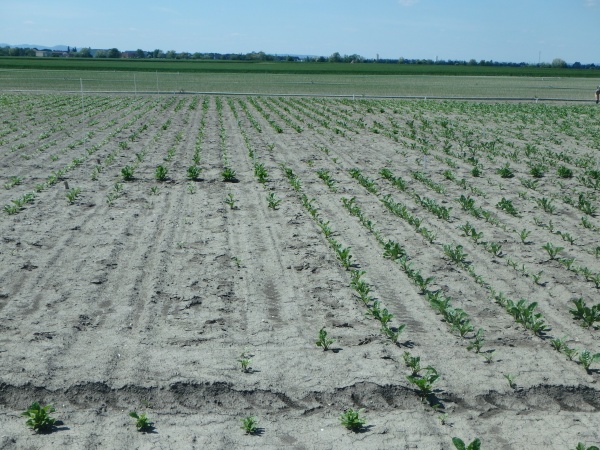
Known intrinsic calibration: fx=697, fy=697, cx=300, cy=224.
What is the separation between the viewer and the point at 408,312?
7.40m

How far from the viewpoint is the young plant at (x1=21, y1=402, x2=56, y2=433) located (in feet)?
16.9

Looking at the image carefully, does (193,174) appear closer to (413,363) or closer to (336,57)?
(413,363)

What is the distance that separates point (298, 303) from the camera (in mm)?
7664

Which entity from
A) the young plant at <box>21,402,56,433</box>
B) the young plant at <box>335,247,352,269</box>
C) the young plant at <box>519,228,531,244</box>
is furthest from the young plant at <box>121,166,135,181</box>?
the young plant at <box>21,402,56,433</box>

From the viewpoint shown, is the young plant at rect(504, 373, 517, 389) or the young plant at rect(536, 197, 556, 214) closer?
the young plant at rect(504, 373, 517, 389)

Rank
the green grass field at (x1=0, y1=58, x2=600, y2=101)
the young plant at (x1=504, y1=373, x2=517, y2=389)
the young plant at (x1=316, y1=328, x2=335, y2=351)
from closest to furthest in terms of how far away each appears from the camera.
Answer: the young plant at (x1=504, y1=373, x2=517, y2=389)
the young plant at (x1=316, y1=328, x2=335, y2=351)
the green grass field at (x1=0, y1=58, x2=600, y2=101)

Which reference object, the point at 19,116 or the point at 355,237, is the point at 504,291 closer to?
the point at 355,237

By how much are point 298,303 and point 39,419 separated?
10.5 feet

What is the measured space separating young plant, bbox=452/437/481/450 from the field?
235mm

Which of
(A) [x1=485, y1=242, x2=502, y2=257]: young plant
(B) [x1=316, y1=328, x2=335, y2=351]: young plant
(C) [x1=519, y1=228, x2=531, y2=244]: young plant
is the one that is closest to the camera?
(B) [x1=316, y1=328, x2=335, y2=351]: young plant

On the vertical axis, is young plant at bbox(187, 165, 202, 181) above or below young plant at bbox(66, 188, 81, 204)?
above

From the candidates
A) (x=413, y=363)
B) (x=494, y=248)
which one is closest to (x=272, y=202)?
(x=494, y=248)

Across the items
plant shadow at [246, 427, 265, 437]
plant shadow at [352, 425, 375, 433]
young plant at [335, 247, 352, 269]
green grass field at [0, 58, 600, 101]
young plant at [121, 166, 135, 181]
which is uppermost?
green grass field at [0, 58, 600, 101]

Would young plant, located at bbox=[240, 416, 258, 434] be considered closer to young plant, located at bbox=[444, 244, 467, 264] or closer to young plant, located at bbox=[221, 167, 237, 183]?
young plant, located at bbox=[444, 244, 467, 264]
